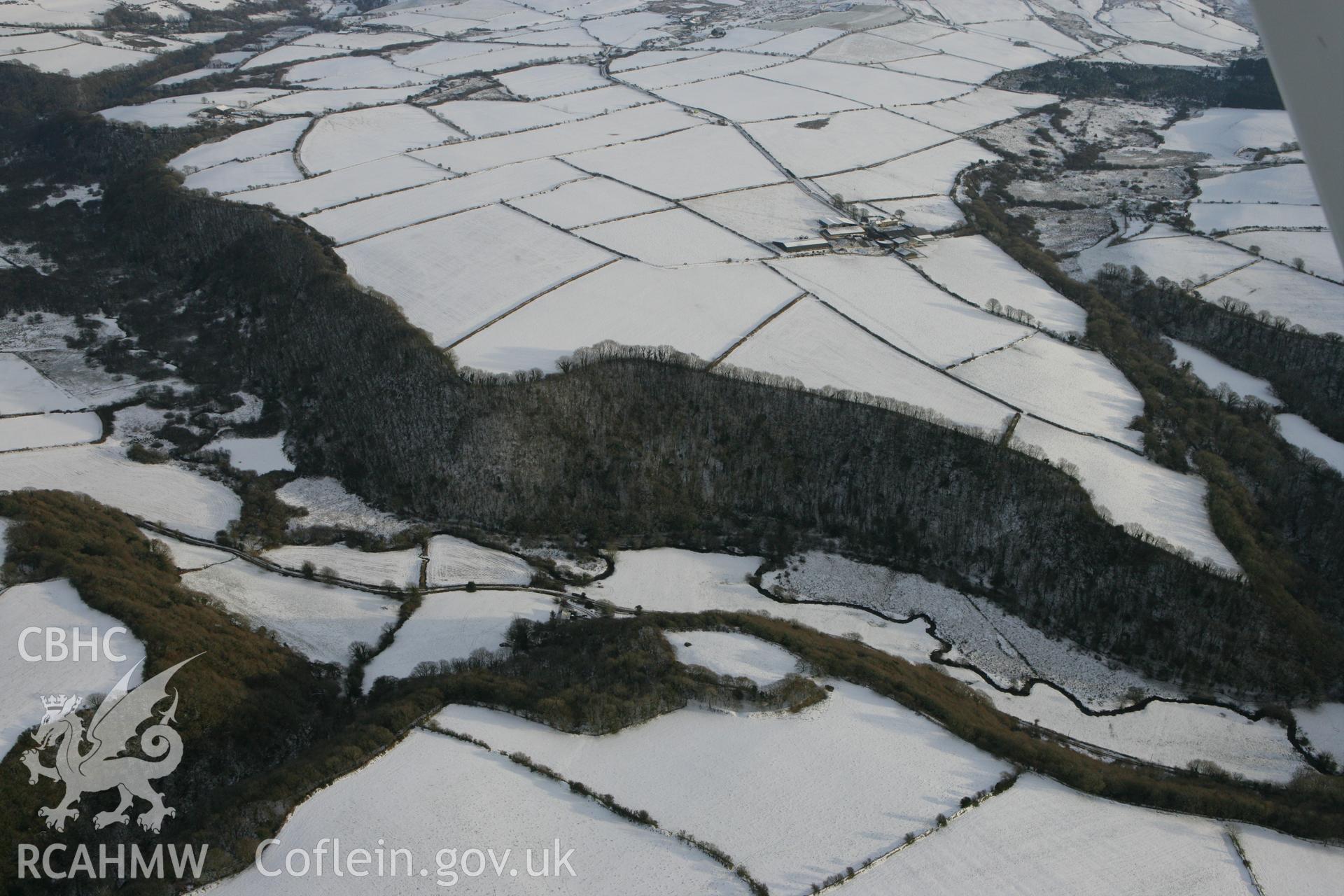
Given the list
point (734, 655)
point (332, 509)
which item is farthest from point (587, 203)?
point (734, 655)

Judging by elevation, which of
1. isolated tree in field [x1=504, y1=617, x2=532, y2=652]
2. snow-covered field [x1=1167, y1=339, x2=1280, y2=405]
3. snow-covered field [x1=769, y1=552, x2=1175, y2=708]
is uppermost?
snow-covered field [x1=1167, y1=339, x2=1280, y2=405]

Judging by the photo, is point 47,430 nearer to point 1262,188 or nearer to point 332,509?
point 332,509

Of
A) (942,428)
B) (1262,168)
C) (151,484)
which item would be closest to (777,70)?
(1262,168)

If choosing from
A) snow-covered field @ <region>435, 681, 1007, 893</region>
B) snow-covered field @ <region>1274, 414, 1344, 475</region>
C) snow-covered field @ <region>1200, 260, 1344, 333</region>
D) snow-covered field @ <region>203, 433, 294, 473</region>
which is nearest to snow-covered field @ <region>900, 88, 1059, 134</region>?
snow-covered field @ <region>1200, 260, 1344, 333</region>

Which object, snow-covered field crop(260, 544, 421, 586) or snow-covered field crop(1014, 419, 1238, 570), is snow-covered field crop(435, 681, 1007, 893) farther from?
snow-covered field crop(1014, 419, 1238, 570)

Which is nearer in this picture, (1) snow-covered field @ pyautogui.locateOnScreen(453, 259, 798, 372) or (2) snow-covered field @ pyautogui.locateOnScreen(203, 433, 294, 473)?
(2) snow-covered field @ pyautogui.locateOnScreen(203, 433, 294, 473)

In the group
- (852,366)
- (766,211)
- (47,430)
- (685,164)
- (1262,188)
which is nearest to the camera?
(852,366)

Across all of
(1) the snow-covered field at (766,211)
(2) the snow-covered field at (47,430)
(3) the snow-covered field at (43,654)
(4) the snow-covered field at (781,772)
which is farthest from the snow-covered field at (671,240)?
(3) the snow-covered field at (43,654)
